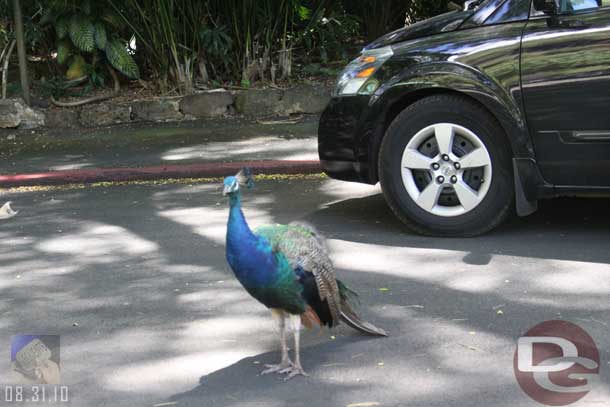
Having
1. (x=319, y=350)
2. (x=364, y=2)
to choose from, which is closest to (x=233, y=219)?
(x=319, y=350)

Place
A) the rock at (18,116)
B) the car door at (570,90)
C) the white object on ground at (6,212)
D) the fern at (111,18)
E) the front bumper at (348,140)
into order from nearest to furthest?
the car door at (570,90) < the front bumper at (348,140) < the white object on ground at (6,212) < the rock at (18,116) < the fern at (111,18)

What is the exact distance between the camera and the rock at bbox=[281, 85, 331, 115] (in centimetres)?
1209

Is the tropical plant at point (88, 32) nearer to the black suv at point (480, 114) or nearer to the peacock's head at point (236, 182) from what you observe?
the black suv at point (480, 114)

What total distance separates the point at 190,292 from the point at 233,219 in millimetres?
1649

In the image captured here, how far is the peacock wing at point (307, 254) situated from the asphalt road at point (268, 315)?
360mm

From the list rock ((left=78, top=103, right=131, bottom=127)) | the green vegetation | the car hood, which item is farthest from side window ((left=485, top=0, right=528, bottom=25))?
rock ((left=78, top=103, right=131, bottom=127))

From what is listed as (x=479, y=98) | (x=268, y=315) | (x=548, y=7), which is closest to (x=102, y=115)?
(x=479, y=98)

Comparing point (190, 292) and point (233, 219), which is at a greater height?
→ point (233, 219)

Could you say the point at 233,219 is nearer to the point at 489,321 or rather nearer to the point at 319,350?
the point at 319,350

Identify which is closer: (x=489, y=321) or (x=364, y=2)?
(x=489, y=321)

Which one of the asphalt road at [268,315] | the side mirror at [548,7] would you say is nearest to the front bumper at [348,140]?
the asphalt road at [268,315]

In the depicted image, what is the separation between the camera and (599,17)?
6352 millimetres

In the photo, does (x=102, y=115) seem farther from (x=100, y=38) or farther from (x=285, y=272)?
(x=285, y=272)

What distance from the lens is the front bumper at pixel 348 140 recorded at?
7102 mm
